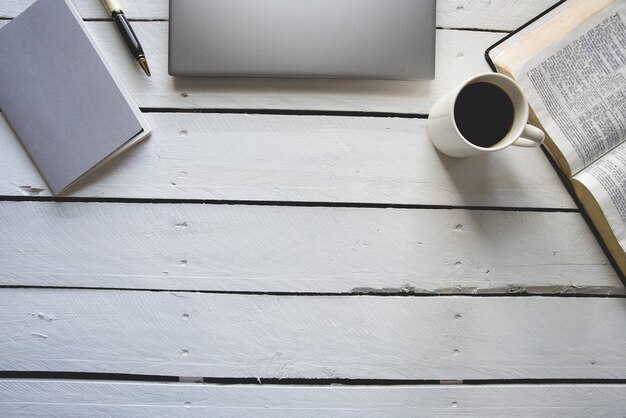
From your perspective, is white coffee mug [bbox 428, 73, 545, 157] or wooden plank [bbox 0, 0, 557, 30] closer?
white coffee mug [bbox 428, 73, 545, 157]

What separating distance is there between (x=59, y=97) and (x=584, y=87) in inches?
26.8

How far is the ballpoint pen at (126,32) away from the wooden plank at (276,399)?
42 centimetres

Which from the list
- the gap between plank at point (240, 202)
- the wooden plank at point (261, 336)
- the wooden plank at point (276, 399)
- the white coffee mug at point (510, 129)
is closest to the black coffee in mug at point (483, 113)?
the white coffee mug at point (510, 129)

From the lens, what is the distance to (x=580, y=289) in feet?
2.05

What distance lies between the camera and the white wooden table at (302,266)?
1.99 feet

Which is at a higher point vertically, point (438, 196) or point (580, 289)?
point (438, 196)

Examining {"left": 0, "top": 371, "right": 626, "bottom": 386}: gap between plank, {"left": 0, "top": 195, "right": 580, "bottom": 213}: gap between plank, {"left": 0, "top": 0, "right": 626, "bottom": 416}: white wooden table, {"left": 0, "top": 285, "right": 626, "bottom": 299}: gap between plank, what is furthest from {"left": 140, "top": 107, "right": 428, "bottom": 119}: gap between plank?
{"left": 0, "top": 371, "right": 626, "bottom": 386}: gap between plank

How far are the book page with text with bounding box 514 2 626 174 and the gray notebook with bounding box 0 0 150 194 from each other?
53cm

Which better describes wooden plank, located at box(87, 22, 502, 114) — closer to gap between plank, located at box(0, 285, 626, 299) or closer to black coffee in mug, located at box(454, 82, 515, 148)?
black coffee in mug, located at box(454, 82, 515, 148)

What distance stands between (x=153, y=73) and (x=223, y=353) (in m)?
0.38

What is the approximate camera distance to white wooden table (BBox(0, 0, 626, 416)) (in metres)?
0.61

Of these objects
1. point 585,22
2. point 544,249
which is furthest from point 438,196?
point 585,22

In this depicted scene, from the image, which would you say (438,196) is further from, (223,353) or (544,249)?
(223,353)

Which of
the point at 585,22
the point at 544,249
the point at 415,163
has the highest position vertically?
the point at 585,22
